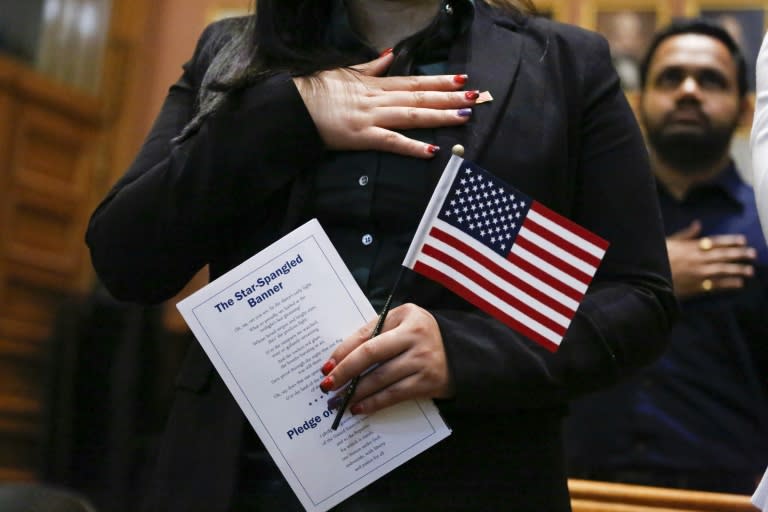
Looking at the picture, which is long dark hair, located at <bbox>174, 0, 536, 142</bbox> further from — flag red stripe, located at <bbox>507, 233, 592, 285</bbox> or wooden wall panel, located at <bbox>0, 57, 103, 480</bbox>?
wooden wall panel, located at <bbox>0, 57, 103, 480</bbox>

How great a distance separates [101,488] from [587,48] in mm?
3021

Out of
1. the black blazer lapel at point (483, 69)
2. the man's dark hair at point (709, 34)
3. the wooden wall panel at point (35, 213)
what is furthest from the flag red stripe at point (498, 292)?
the wooden wall panel at point (35, 213)

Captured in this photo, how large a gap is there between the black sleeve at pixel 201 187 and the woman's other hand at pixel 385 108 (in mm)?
26

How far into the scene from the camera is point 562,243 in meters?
1.37

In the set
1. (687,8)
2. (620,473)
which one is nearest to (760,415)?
(620,473)

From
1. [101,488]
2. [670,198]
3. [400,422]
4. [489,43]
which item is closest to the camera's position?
[400,422]

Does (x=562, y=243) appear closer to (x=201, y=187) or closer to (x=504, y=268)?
(x=504, y=268)

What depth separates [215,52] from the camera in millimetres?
1612

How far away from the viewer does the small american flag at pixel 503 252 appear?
1358 mm

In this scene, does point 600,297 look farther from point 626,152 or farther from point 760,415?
point 760,415

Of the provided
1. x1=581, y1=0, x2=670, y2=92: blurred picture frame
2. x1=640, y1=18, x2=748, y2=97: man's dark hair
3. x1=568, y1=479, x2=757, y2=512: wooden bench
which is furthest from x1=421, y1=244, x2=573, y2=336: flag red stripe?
x1=581, y1=0, x2=670, y2=92: blurred picture frame

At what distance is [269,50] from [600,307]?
22.0 inches

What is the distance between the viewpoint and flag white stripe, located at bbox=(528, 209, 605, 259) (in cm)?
137

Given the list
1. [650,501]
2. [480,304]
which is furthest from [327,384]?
[650,501]
